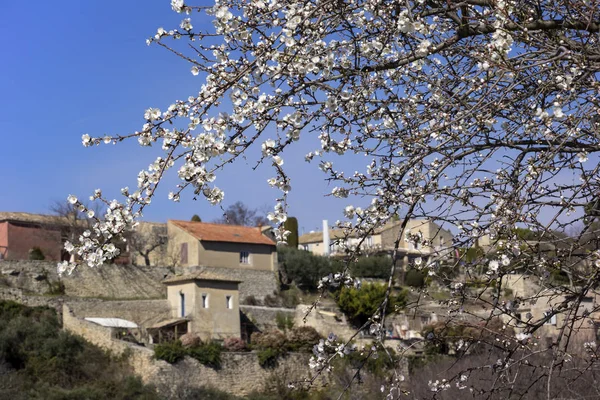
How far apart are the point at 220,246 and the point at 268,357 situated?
8934 mm

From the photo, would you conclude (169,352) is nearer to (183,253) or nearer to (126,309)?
(126,309)

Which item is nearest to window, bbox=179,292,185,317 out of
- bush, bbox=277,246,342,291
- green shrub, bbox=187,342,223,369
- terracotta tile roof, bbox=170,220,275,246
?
green shrub, bbox=187,342,223,369

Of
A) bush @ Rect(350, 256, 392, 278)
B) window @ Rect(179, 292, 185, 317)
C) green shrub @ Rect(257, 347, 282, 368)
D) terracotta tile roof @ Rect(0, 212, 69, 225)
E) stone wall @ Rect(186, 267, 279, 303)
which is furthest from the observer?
bush @ Rect(350, 256, 392, 278)

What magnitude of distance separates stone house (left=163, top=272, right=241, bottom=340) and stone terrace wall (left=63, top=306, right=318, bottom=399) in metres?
2.54

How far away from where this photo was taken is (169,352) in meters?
24.0

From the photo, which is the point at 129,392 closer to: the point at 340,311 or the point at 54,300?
the point at 54,300

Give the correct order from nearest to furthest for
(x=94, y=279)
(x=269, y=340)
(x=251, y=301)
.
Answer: (x=269, y=340) < (x=94, y=279) < (x=251, y=301)

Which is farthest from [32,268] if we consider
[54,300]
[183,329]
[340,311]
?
[340,311]

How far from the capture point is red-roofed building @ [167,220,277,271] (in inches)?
1330

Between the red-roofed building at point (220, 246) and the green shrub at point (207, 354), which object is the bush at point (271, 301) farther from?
the green shrub at point (207, 354)

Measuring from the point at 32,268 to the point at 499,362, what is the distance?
26.3 meters

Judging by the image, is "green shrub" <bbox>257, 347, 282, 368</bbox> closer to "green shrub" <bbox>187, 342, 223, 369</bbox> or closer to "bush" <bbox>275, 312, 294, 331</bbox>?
"green shrub" <bbox>187, 342, 223, 369</bbox>

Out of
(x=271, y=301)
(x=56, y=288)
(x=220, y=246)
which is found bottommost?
(x=271, y=301)

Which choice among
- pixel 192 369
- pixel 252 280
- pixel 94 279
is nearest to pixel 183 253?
pixel 252 280
